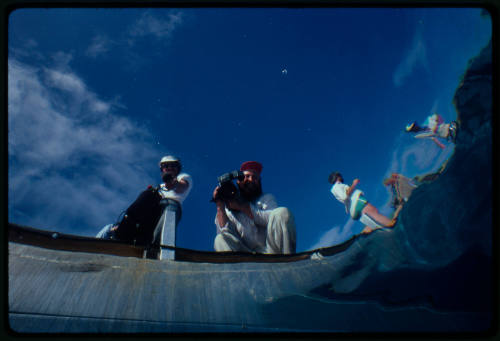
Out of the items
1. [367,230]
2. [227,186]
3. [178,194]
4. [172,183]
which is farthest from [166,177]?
[367,230]

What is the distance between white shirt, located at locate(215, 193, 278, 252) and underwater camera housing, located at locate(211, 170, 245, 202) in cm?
13

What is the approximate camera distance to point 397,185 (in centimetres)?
148

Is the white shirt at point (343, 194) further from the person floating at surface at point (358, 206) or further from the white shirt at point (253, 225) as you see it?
the white shirt at point (253, 225)

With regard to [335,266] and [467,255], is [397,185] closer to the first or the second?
[467,255]

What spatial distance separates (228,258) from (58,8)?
4.65 ft

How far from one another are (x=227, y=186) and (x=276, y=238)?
21.2 inches

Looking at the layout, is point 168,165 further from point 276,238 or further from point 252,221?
point 276,238

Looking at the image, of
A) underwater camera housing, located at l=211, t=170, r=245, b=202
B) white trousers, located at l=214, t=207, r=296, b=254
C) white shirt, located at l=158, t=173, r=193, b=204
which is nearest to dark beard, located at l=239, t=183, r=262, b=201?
underwater camera housing, located at l=211, t=170, r=245, b=202

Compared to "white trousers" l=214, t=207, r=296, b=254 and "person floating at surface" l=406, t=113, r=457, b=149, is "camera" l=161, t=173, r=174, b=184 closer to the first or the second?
"white trousers" l=214, t=207, r=296, b=254

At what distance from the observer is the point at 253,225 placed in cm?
195

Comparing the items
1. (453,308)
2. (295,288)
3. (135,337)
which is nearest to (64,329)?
(135,337)

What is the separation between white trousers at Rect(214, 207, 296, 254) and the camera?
65.2 inches

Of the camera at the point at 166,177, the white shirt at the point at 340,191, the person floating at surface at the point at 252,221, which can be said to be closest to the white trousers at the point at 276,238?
the person floating at surface at the point at 252,221

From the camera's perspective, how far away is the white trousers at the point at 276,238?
1655 mm
